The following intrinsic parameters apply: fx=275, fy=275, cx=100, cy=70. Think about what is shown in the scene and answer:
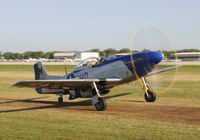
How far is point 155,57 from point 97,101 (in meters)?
3.22

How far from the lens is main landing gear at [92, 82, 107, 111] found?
39.9 ft

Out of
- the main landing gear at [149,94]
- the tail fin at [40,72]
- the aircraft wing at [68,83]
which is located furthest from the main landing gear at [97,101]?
the tail fin at [40,72]

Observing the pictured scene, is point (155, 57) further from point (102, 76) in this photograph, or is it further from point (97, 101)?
point (97, 101)

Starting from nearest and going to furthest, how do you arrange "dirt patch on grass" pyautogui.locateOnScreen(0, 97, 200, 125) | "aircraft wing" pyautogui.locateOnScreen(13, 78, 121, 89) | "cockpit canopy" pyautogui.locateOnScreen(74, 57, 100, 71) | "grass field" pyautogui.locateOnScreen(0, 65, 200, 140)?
"grass field" pyautogui.locateOnScreen(0, 65, 200, 140), "dirt patch on grass" pyautogui.locateOnScreen(0, 97, 200, 125), "aircraft wing" pyautogui.locateOnScreen(13, 78, 121, 89), "cockpit canopy" pyautogui.locateOnScreen(74, 57, 100, 71)

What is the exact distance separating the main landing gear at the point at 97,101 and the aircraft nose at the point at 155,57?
2783mm

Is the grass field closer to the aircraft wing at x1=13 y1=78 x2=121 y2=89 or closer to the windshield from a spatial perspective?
the aircraft wing at x1=13 y1=78 x2=121 y2=89

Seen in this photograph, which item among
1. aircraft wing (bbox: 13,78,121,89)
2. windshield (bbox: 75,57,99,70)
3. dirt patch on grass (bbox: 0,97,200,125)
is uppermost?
windshield (bbox: 75,57,99,70)

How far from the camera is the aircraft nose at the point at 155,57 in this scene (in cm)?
1183

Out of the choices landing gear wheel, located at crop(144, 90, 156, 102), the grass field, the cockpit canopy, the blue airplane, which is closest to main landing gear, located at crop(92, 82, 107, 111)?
the blue airplane

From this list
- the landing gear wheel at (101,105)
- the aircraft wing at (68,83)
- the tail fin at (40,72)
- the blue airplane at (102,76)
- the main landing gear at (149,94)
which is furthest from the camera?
the tail fin at (40,72)

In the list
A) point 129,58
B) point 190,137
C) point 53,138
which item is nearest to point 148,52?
point 129,58

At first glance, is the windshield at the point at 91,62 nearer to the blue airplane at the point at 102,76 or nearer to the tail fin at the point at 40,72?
the blue airplane at the point at 102,76

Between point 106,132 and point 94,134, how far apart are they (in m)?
0.40

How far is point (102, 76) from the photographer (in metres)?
13.2
